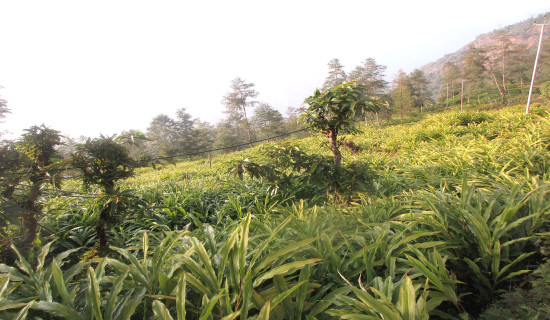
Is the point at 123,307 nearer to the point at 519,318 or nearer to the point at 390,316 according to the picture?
the point at 390,316

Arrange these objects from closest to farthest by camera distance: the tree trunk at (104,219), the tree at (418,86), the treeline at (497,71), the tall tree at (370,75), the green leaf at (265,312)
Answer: the green leaf at (265,312) → the tree trunk at (104,219) → the tall tree at (370,75) → the treeline at (497,71) → the tree at (418,86)

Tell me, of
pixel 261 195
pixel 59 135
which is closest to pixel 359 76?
pixel 261 195

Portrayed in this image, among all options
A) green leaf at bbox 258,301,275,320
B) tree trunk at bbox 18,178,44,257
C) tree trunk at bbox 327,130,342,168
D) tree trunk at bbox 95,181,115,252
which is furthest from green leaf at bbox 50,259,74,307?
tree trunk at bbox 327,130,342,168

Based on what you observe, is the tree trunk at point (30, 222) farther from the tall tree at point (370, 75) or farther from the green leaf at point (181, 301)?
the tall tree at point (370, 75)

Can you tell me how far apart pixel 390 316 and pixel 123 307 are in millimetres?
905

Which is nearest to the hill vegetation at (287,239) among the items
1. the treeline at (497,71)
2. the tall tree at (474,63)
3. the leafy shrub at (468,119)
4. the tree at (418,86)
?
the leafy shrub at (468,119)

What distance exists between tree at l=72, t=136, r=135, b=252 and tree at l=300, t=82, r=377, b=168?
188 centimetres

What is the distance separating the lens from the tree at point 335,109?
2.26m

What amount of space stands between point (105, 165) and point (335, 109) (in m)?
2.24

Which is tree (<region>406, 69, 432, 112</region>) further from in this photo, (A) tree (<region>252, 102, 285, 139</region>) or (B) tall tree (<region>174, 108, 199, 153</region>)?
(B) tall tree (<region>174, 108, 199, 153</region>)

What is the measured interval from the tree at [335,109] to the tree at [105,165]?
1885 millimetres

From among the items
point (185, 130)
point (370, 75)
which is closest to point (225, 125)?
point (185, 130)

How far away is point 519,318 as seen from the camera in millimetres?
747

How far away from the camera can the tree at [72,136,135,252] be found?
5.96 ft
